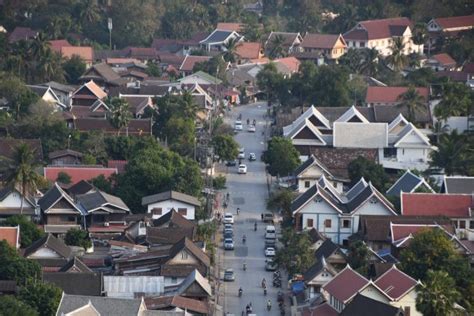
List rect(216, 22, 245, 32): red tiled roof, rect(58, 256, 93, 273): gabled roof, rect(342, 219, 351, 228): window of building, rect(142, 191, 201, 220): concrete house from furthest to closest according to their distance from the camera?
rect(216, 22, 245, 32): red tiled roof
rect(142, 191, 201, 220): concrete house
rect(342, 219, 351, 228): window of building
rect(58, 256, 93, 273): gabled roof

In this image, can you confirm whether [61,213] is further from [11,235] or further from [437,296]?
[437,296]

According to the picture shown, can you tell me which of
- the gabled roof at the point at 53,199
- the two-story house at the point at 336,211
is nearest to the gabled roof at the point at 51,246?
the gabled roof at the point at 53,199

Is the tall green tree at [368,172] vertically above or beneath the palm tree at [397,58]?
above

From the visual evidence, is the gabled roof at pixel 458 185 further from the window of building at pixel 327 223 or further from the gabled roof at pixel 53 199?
the gabled roof at pixel 53 199

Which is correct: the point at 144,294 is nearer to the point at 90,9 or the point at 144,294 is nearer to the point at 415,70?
the point at 415,70

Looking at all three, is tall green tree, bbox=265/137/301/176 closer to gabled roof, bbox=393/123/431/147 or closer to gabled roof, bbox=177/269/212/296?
gabled roof, bbox=393/123/431/147

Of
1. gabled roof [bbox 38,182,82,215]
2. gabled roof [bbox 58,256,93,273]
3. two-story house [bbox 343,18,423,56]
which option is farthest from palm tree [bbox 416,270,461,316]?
two-story house [bbox 343,18,423,56]
